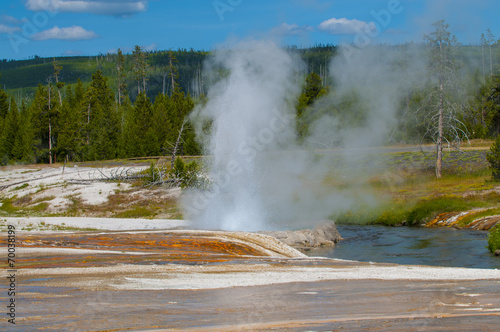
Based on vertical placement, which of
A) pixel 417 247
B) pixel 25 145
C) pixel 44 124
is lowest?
pixel 417 247

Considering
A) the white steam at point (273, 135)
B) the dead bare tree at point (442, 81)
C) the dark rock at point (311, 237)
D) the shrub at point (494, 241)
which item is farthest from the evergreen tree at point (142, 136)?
the shrub at point (494, 241)

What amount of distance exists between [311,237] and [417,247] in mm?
4109

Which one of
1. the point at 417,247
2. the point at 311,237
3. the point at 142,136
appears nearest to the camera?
the point at 417,247

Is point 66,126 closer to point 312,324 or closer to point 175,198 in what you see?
point 175,198

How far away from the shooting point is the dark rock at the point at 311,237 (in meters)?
20.0

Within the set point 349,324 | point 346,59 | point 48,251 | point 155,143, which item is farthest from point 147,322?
point 155,143

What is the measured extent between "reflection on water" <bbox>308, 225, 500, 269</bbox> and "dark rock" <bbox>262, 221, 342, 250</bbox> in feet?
1.68

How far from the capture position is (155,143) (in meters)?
53.3

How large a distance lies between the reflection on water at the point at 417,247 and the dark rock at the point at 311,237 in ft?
1.68

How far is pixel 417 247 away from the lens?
64.1 ft

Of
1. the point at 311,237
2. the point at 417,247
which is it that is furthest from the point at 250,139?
the point at 417,247

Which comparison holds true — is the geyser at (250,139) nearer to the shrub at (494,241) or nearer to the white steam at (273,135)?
the white steam at (273,135)

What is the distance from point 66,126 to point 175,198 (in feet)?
101

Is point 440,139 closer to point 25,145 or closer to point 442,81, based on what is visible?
point 442,81
